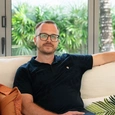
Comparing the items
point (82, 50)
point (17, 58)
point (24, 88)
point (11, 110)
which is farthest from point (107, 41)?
point (11, 110)

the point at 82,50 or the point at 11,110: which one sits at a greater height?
the point at 82,50

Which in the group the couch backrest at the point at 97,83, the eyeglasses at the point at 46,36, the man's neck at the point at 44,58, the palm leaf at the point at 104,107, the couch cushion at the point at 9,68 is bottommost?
the palm leaf at the point at 104,107

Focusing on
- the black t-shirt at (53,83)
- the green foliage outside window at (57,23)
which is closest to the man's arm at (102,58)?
the black t-shirt at (53,83)

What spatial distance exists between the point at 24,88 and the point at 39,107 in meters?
0.18

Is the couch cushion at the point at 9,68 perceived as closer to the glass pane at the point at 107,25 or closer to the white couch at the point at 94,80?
the white couch at the point at 94,80

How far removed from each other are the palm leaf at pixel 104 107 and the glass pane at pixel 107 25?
1.27 metres

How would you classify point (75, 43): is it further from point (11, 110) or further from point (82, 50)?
point (11, 110)

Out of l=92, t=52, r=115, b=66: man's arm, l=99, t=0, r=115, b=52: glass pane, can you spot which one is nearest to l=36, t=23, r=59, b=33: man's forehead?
l=92, t=52, r=115, b=66: man's arm

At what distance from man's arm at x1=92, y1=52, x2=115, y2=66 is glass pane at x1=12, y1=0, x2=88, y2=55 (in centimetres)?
96

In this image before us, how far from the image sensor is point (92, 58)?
2027 mm

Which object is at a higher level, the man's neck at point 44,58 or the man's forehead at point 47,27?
the man's forehead at point 47,27

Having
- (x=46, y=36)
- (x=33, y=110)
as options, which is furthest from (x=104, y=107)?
(x=46, y=36)

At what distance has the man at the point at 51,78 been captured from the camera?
1756mm

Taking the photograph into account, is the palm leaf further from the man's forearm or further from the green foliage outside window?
the green foliage outside window
